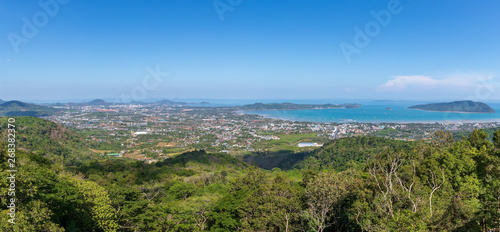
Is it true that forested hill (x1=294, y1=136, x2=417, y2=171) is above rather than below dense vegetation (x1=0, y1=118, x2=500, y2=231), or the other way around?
below

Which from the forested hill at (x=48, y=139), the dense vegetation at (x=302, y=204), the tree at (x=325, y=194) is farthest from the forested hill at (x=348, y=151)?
the forested hill at (x=48, y=139)

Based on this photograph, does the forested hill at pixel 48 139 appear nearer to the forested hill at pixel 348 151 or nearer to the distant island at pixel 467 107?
the forested hill at pixel 348 151

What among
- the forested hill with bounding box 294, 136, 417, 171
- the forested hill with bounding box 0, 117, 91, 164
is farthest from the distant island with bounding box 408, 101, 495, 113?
the forested hill with bounding box 0, 117, 91, 164

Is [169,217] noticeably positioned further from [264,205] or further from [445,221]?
[445,221]

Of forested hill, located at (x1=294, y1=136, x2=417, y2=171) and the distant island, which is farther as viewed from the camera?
the distant island

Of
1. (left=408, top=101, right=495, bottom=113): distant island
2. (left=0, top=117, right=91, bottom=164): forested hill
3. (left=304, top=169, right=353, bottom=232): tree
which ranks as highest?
(left=408, top=101, right=495, bottom=113): distant island

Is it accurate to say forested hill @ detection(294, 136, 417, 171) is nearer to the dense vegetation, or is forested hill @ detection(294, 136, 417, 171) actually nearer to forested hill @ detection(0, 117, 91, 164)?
the dense vegetation

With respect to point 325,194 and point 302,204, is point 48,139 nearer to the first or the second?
point 302,204

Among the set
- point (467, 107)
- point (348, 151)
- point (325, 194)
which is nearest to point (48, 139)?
point (348, 151)

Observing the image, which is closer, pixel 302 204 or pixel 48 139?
pixel 302 204
